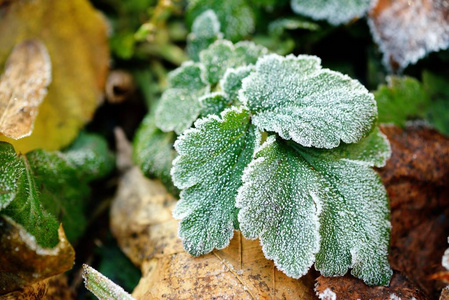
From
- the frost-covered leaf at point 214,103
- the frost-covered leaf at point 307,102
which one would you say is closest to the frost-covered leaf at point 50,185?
the frost-covered leaf at point 214,103

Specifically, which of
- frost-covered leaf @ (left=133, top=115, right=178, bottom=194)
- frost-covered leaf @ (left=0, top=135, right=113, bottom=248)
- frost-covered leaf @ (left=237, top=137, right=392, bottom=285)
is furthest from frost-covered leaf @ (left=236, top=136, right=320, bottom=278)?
frost-covered leaf @ (left=0, top=135, right=113, bottom=248)

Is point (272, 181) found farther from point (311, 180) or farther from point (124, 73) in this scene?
point (124, 73)

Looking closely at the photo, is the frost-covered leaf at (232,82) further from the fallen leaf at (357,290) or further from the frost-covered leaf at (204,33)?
the fallen leaf at (357,290)

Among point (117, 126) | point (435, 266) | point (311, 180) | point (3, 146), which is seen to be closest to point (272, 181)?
point (311, 180)

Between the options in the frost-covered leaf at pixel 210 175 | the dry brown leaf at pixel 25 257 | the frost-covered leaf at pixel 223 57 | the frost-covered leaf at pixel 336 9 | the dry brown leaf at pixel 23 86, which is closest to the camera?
the dry brown leaf at pixel 25 257

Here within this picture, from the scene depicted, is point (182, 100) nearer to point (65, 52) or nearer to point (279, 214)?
point (279, 214)

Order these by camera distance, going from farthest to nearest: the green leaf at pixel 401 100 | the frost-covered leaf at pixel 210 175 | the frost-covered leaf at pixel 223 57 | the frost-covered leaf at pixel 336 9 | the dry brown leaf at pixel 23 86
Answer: the frost-covered leaf at pixel 336 9 < the green leaf at pixel 401 100 < the frost-covered leaf at pixel 223 57 < the dry brown leaf at pixel 23 86 < the frost-covered leaf at pixel 210 175
